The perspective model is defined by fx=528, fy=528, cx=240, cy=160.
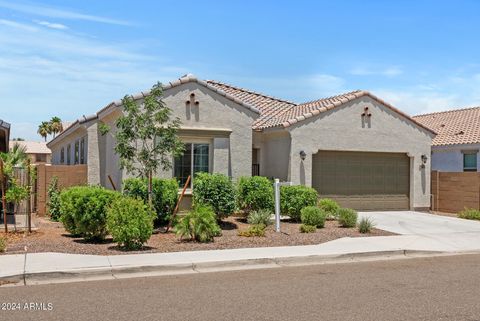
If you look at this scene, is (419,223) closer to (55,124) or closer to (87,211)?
(87,211)

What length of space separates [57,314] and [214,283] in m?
2.81

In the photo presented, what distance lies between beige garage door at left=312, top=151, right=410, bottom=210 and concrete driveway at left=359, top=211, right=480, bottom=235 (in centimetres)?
71

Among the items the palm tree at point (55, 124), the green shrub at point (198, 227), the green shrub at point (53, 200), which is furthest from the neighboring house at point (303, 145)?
the palm tree at point (55, 124)

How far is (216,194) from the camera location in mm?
15031

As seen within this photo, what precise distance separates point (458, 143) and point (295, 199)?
41.9 feet

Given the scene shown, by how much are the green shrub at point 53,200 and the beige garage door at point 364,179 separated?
920 cm

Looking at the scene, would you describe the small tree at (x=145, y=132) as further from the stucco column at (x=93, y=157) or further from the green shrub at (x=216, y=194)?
the stucco column at (x=93, y=157)

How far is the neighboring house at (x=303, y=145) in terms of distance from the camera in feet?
58.3

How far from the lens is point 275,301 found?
296 inches

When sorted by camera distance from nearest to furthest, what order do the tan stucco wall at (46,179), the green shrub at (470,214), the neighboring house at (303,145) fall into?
the neighboring house at (303,145) < the tan stucco wall at (46,179) < the green shrub at (470,214)

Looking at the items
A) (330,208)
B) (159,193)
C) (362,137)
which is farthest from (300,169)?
(159,193)

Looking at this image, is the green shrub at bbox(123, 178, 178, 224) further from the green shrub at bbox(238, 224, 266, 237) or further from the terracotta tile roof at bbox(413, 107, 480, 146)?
the terracotta tile roof at bbox(413, 107, 480, 146)

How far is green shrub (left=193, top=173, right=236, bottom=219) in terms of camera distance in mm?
15016

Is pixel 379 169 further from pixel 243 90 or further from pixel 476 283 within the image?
pixel 476 283
